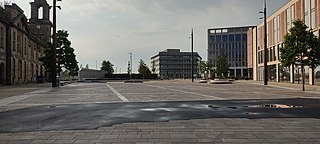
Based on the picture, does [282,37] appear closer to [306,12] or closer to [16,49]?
[306,12]

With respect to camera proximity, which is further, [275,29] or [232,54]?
[232,54]

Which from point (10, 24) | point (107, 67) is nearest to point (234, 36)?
point (107, 67)

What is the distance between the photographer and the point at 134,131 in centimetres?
774

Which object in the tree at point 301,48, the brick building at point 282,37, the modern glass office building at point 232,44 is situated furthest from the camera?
the modern glass office building at point 232,44

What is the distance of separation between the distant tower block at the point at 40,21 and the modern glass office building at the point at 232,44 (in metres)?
70.3

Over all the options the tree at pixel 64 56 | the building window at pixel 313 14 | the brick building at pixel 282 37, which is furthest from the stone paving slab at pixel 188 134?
the tree at pixel 64 56

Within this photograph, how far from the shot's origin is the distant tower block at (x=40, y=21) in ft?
254

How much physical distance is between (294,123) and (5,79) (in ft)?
145

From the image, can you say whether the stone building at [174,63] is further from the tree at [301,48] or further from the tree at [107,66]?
the tree at [301,48]

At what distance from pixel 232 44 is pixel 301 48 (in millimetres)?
99949

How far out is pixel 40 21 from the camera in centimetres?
7831

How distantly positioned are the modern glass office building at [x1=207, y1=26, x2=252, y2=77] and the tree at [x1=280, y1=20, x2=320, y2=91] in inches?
3783

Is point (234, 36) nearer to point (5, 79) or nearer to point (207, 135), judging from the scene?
point (5, 79)

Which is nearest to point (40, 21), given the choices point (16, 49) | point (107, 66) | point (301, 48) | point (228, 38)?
point (16, 49)
